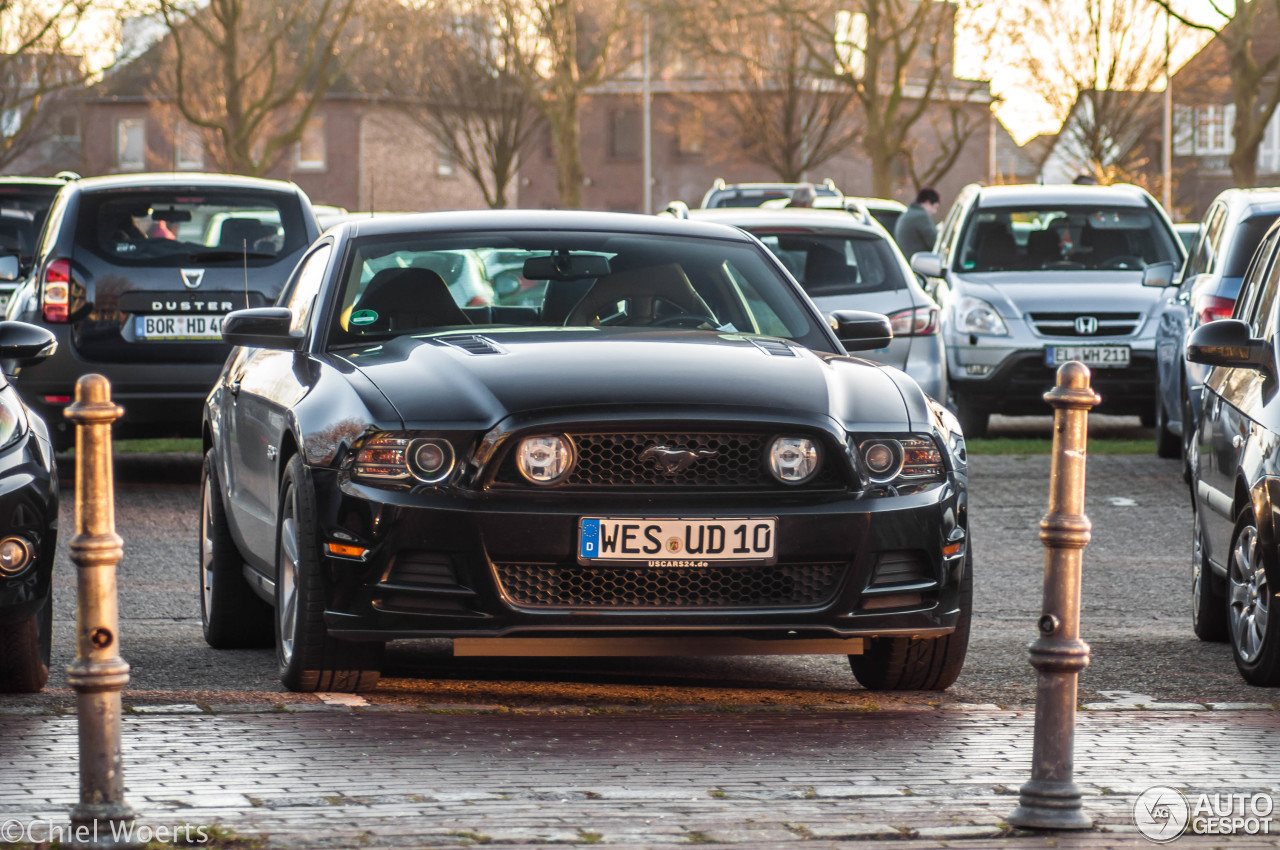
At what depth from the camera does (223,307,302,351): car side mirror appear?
714 cm

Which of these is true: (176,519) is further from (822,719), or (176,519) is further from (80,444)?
(80,444)

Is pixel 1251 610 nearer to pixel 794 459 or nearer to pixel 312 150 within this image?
pixel 794 459

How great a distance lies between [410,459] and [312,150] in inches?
3121

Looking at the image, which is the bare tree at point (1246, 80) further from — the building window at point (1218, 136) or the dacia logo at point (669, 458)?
the building window at point (1218, 136)

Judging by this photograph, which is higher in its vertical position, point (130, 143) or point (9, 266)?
point (130, 143)

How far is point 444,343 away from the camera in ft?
21.7

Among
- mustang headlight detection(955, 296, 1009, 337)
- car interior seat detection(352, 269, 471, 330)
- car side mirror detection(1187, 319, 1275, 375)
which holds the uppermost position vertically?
car interior seat detection(352, 269, 471, 330)

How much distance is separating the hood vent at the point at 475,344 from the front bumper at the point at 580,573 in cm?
66

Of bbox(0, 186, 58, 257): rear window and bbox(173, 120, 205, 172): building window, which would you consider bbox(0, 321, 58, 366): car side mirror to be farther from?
bbox(173, 120, 205, 172): building window

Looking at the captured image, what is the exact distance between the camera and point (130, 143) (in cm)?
8506

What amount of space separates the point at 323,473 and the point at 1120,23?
55747 mm

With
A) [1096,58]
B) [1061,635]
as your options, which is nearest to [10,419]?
[1061,635]

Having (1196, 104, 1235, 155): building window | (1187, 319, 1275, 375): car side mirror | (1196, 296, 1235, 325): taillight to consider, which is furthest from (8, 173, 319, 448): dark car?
(1196, 104, 1235, 155): building window
